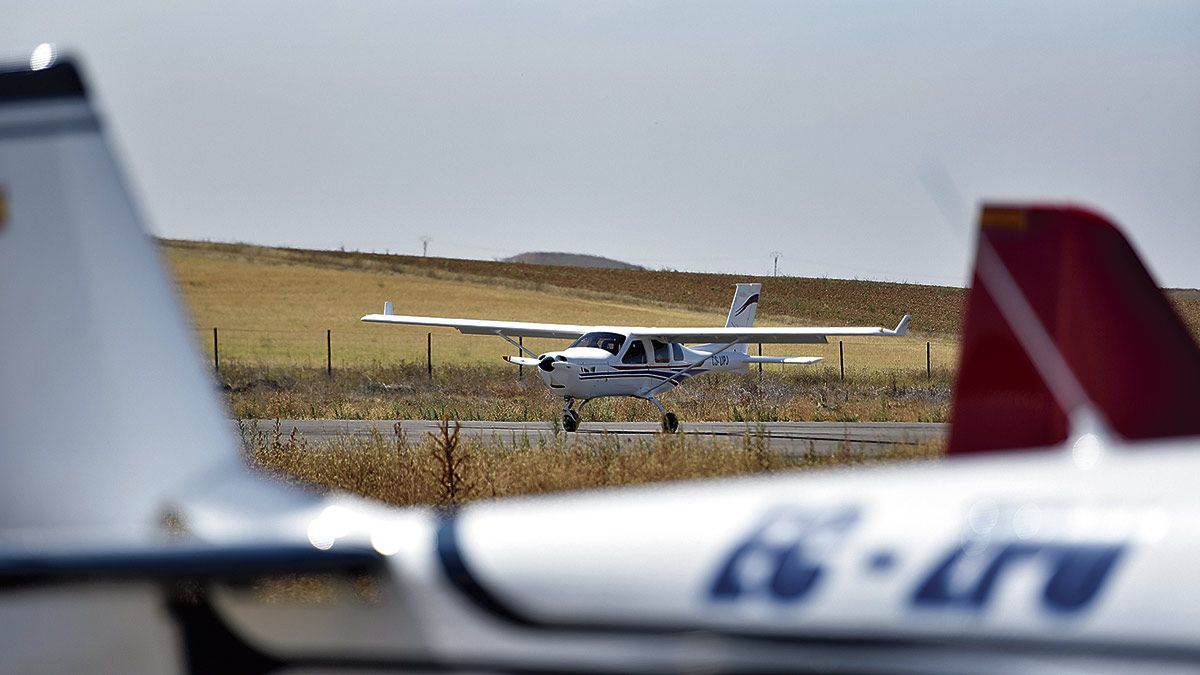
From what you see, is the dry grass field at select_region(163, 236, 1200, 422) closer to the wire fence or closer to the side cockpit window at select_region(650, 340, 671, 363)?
the wire fence

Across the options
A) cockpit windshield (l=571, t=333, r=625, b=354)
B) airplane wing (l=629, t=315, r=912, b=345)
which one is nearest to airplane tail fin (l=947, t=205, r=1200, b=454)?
airplane wing (l=629, t=315, r=912, b=345)

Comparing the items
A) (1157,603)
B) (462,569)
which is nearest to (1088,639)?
(1157,603)

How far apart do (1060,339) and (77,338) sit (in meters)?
2.29

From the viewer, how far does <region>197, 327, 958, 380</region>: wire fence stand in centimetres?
4703

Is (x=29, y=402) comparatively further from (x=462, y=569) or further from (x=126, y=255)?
(x=462, y=569)

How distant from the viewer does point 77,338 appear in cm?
289

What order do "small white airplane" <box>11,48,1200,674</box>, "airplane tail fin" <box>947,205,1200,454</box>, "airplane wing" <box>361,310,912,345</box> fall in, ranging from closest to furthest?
1. "small white airplane" <box>11,48,1200,674</box>
2. "airplane tail fin" <box>947,205,1200,454</box>
3. "airplane wing" <box>361,310,912,345</box>

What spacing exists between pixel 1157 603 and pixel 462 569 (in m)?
1.19

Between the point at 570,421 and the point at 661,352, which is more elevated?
the point at 661,352

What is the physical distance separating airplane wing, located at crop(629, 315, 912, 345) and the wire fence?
14058mm

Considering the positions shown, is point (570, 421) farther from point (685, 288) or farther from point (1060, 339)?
point (685, 288)

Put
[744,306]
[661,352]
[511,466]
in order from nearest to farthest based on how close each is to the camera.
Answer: [511,466] < [661,352] < [744,306]

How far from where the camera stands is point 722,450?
1097cm

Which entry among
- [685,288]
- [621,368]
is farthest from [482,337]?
[621,368]
